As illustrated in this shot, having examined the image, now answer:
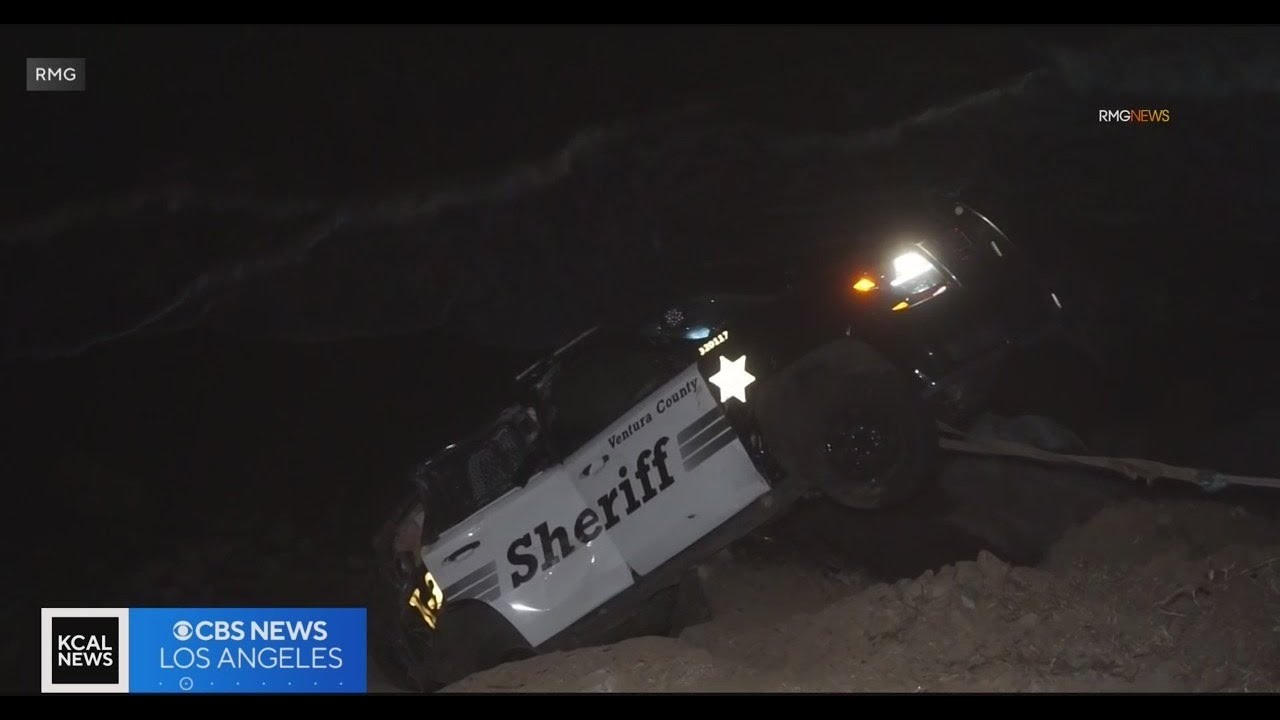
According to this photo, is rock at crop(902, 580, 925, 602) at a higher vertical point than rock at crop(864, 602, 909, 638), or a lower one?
higher

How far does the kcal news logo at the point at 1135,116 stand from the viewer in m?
5.57

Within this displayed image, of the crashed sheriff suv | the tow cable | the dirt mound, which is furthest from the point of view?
the tow cable

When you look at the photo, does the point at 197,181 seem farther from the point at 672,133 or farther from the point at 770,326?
the point at 770,326

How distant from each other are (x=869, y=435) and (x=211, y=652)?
2.97 m

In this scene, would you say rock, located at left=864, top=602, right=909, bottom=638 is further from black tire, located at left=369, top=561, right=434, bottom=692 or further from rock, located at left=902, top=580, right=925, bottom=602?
black tire, located at left=369, top=561, right=434, bottom=692

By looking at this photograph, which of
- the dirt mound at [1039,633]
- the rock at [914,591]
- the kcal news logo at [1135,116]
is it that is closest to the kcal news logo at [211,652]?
the dirt mound at [1039,633]

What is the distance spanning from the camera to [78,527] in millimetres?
6000

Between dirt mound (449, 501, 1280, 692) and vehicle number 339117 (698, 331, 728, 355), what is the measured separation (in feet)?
4.34

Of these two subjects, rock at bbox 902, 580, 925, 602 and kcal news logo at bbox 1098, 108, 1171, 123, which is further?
kcal news logo at bbox 1098, 108, 1171, 123

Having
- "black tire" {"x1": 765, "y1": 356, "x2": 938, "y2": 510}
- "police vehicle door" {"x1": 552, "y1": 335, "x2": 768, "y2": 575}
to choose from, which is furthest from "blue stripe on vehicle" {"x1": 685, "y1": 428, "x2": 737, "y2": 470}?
"black tire" {"x1": 765, "y1": 356, "x2": 938, "y2": 510}

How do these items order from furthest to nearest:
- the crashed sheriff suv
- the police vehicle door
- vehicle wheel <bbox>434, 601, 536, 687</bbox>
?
1. vehicle wheel <bbox>434, 601, 536, 687</bbox>
2. the police vehicle door
3. the crashed sheriff suv

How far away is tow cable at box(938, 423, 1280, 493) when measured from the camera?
A: 5.56m

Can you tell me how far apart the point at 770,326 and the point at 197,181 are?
108 inches

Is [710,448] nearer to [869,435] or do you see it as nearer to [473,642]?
[869,435]
